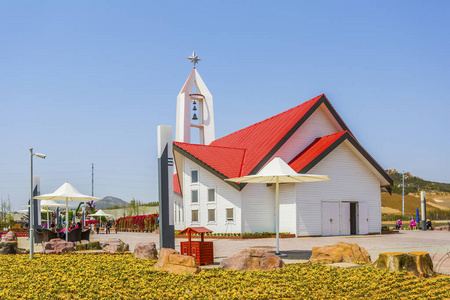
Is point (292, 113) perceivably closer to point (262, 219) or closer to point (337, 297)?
point (262, 219)

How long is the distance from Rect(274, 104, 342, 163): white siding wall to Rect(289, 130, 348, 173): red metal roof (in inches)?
12.9

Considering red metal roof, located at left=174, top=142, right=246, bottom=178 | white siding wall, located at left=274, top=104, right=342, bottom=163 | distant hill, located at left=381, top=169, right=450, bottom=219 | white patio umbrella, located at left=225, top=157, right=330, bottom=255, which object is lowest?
distant hill, located at left=381, top=169, right=450, bottom=219

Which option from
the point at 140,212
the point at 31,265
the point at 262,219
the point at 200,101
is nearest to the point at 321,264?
the point at 31,265

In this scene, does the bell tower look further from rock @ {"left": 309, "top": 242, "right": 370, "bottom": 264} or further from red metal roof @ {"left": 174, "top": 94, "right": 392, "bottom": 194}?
rock @ {"left": 309, "top": 242, "right": 370, "bottom": 264}

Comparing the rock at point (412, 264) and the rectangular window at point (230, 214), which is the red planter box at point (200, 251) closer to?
the rock at point (412, 264)

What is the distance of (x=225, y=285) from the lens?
8.65 m

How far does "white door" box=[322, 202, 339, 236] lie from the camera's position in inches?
1019

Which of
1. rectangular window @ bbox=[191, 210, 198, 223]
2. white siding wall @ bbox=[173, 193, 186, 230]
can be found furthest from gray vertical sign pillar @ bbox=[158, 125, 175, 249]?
white siding wall @ bbox=[173, 193, 186, 230]

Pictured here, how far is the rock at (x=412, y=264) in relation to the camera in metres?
9.66

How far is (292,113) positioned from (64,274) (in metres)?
21.8

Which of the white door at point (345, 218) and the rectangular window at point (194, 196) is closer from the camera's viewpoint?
the white door at point (345, 218)

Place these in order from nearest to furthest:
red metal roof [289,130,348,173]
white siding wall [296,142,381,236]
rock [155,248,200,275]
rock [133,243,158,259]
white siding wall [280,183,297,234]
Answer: rock [155,248,200,275] → rock [133,243,158,259] → white siding wall [280,183,297,234] → white siding wall [296,142,381,236] → red metal roof [289,130,348,173]

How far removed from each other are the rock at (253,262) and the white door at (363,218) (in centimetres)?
1793

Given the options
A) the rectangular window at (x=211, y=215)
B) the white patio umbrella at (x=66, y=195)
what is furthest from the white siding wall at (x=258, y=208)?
the white patio umbrella at (x=66, y=195)
